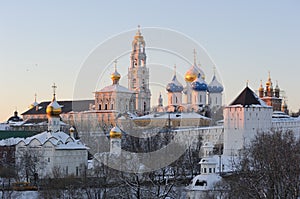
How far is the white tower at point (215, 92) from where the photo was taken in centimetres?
6697

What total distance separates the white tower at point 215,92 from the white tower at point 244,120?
61.2 feet

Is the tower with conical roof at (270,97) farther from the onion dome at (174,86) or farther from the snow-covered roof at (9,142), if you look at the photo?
the snow-covered roof at (9,142)

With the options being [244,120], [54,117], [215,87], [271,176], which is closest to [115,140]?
[54,117]

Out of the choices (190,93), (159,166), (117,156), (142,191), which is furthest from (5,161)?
(190,93)

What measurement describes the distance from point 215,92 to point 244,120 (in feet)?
68.4

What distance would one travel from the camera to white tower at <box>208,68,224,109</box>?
2637 inches

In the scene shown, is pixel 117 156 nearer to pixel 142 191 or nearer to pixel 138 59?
pixel 142 191

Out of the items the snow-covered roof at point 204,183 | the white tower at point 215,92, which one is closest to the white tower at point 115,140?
the snow-covered roof at point 204,183

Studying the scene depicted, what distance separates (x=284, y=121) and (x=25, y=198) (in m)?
30.2

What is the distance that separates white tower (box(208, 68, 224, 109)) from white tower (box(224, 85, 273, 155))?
18662 mm

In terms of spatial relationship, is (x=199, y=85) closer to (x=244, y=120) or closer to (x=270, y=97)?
(x=270, y=97)

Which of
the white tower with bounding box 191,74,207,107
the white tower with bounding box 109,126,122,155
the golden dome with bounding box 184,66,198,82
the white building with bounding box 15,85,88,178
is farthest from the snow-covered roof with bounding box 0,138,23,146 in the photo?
the white tower with bounding box 191,74,207,107

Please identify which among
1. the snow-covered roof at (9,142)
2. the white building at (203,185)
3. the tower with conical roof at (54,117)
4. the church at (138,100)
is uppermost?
the church at (138,100)

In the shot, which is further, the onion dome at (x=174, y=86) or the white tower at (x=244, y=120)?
the onion dome at (x=174, y=86)
